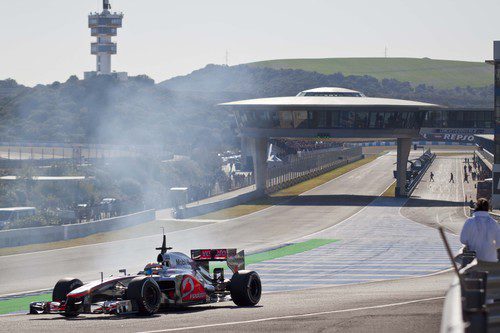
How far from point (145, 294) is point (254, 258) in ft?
89.0

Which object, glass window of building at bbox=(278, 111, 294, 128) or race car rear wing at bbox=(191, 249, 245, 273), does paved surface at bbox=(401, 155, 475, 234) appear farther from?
race car rear wing at bbox=(191, 249, 245, 273)

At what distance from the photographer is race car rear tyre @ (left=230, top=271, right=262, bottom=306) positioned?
72.4 ft

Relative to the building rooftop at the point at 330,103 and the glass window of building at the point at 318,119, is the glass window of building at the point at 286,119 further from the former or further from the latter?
the glass window of building at the point at 318,119

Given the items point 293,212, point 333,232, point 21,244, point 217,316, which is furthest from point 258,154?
point 217,316

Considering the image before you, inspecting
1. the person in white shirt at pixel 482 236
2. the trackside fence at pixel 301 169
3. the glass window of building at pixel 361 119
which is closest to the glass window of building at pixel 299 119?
the glass window of building at pixel 361 119

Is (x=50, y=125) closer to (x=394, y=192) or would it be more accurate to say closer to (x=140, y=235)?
(x=394, y=192)

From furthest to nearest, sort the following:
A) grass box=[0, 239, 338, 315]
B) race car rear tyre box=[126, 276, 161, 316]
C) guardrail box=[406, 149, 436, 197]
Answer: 1. guardrail box=[406, 149, 436, 197]
2. grass box=[0, 239, 338, 315]
3. race car rear tyre box=[126, 276, 161, 316]

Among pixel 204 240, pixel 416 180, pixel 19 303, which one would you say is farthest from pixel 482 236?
pixel 416 180

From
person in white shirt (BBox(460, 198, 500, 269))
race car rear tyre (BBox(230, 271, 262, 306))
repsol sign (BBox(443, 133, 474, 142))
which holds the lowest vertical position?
race car rear tyre (BBox(230, 271, 262, 306))

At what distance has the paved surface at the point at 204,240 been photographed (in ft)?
136

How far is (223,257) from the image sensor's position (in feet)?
77.9

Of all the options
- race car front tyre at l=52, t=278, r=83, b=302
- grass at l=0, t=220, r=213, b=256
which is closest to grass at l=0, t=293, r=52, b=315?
race car front tyre at l=52, t=278, r=83, b=302

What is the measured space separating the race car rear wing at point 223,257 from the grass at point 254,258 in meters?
7.34

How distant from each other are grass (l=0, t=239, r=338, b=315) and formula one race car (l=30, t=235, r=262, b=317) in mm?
7760
